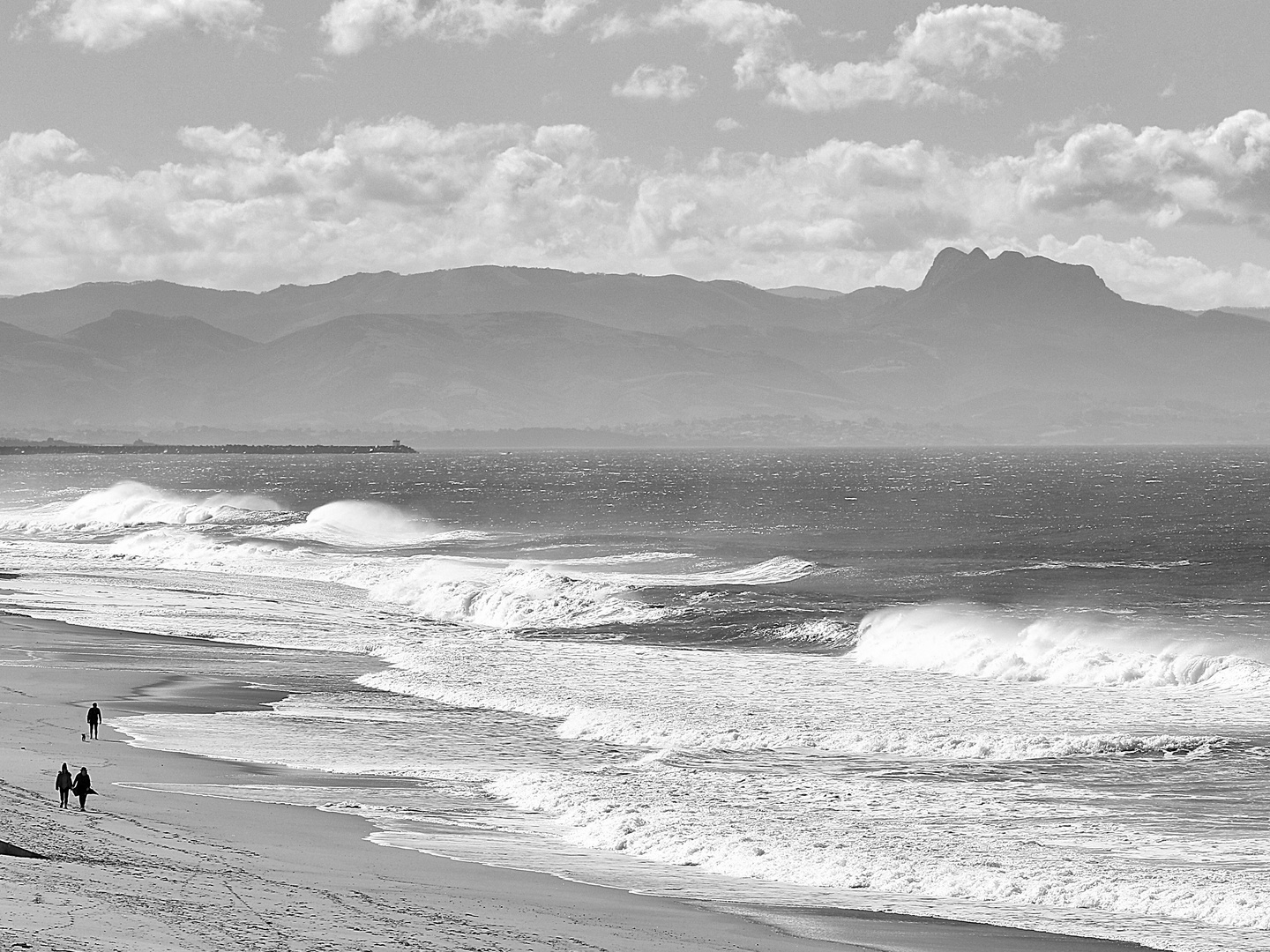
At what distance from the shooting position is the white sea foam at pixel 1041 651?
3369 cm

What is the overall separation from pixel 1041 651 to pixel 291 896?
25884 millimetres

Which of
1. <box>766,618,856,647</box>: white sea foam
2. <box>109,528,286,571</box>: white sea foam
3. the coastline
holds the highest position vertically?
the coastline

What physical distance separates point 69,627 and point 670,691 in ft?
68.9

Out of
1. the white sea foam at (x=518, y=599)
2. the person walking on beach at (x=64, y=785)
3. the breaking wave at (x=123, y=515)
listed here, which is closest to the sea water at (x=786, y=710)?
the white sea foam at (x=518, y=599)

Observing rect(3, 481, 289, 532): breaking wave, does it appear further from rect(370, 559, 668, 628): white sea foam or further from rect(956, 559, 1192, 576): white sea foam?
rect(956, 559, 1192, 576): white sea foam

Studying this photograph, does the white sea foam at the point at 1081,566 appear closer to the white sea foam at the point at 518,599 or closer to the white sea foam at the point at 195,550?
the white sea foam at the point at 518,599

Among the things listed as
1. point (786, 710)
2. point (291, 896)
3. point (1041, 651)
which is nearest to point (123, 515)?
point (1041, 651)

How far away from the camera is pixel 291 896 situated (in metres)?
15.2

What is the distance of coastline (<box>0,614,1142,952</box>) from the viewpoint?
1333 centimetres

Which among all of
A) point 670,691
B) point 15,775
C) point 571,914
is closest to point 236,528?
point 670,691

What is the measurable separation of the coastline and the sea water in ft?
2.78

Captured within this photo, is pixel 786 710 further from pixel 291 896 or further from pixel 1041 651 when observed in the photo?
pixel 291 896

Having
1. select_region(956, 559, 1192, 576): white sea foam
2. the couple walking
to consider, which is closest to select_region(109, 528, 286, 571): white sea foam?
select_region(956, 559, 1192, 576): white sea foam

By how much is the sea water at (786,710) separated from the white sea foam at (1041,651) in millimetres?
129
